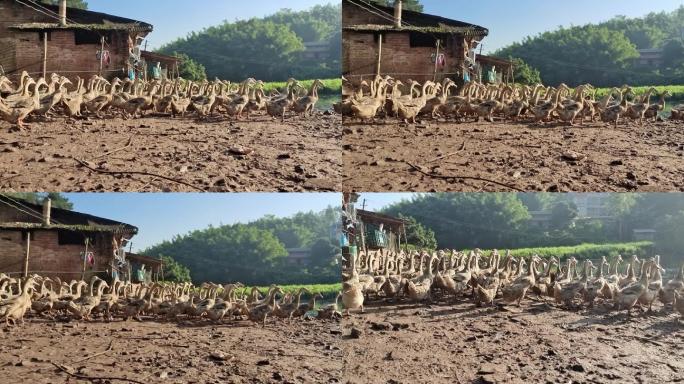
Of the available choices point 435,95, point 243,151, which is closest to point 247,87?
point 243,151

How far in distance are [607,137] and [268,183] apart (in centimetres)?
240

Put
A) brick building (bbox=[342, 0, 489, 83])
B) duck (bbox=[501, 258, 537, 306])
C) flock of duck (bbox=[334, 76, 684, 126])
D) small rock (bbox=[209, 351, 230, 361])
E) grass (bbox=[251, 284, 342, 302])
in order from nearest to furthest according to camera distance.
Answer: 1. brick building (bbox=[342, 0, 489, 83])
2. flock of duck (bbox=[334, 76, 684, 126])
3. grass (bbox=[251, 284, 342, 302])
4. small rock (bbox=[209, 351, 230, 361])
5. duck (bbox=[501, 258, 537, 306])

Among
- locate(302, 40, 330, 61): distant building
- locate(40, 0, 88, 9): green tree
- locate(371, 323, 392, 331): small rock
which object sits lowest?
locate(371, 323, 392, 331): small rock

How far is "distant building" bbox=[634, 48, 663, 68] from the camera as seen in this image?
541 centimetres

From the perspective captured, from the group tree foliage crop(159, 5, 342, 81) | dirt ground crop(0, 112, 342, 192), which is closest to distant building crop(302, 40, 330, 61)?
tree foliage crop(159, 5, 342, 81)

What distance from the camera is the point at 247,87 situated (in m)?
5.73

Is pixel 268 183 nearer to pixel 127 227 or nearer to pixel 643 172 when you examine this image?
pixel 127 227

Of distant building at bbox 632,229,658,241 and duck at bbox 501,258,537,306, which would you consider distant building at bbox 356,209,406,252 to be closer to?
duck at bbox 501,258,537,306

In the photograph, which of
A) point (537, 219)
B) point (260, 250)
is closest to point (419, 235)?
point (537, 219)

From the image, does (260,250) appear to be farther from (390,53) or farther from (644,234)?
(644,234)

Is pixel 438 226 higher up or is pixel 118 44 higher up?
pixel 118 44

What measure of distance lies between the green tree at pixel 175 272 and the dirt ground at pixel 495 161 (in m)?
1.83

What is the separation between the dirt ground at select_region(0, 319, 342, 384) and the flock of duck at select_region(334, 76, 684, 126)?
1799mm

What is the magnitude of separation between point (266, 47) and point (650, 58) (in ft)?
8.93
